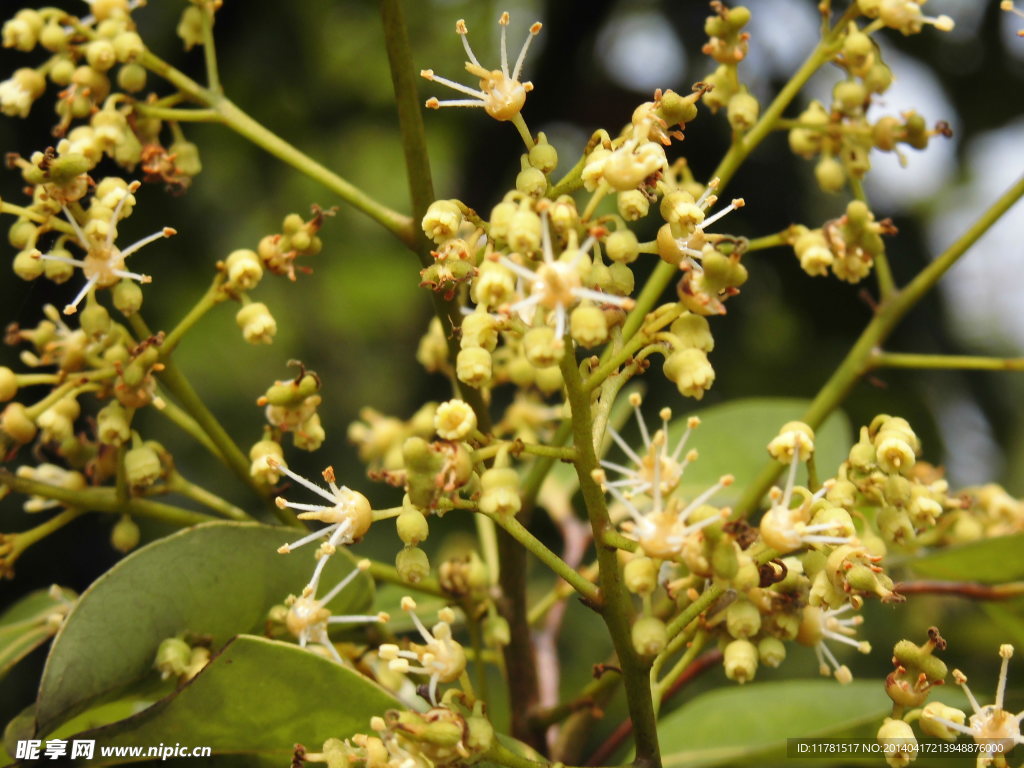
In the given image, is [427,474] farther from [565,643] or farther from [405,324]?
[405,324]

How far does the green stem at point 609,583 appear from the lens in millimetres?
1018

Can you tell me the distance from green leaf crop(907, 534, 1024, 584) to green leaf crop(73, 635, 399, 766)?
2.84 ft

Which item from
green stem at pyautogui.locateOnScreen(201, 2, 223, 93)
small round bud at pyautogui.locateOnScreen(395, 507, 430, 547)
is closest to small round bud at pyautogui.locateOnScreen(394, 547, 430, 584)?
small round bud at pyautogui.locateOnScreen(395, 507, 430, 547)

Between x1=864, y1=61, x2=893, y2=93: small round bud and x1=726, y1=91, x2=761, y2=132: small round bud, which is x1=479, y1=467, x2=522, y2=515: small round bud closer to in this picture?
x1=726, y1=91, x2=761, y2=132: small round bud

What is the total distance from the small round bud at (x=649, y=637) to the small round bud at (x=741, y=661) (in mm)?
98

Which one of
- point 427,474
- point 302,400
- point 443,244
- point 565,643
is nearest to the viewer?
point 427,474

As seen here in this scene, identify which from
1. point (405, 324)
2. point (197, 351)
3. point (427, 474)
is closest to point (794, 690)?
point (427, 474)

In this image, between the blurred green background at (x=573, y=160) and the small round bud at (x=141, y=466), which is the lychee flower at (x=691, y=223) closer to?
the small round bud at (x=141, y=466)

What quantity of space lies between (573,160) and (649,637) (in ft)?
6.73

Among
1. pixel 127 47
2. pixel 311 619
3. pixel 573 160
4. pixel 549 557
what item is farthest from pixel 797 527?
pixel 573 160

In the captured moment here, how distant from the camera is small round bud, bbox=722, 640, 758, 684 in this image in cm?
109

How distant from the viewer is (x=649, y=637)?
1018mm

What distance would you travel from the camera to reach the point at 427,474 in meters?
0.99

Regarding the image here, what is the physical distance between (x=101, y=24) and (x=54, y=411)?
47cm
